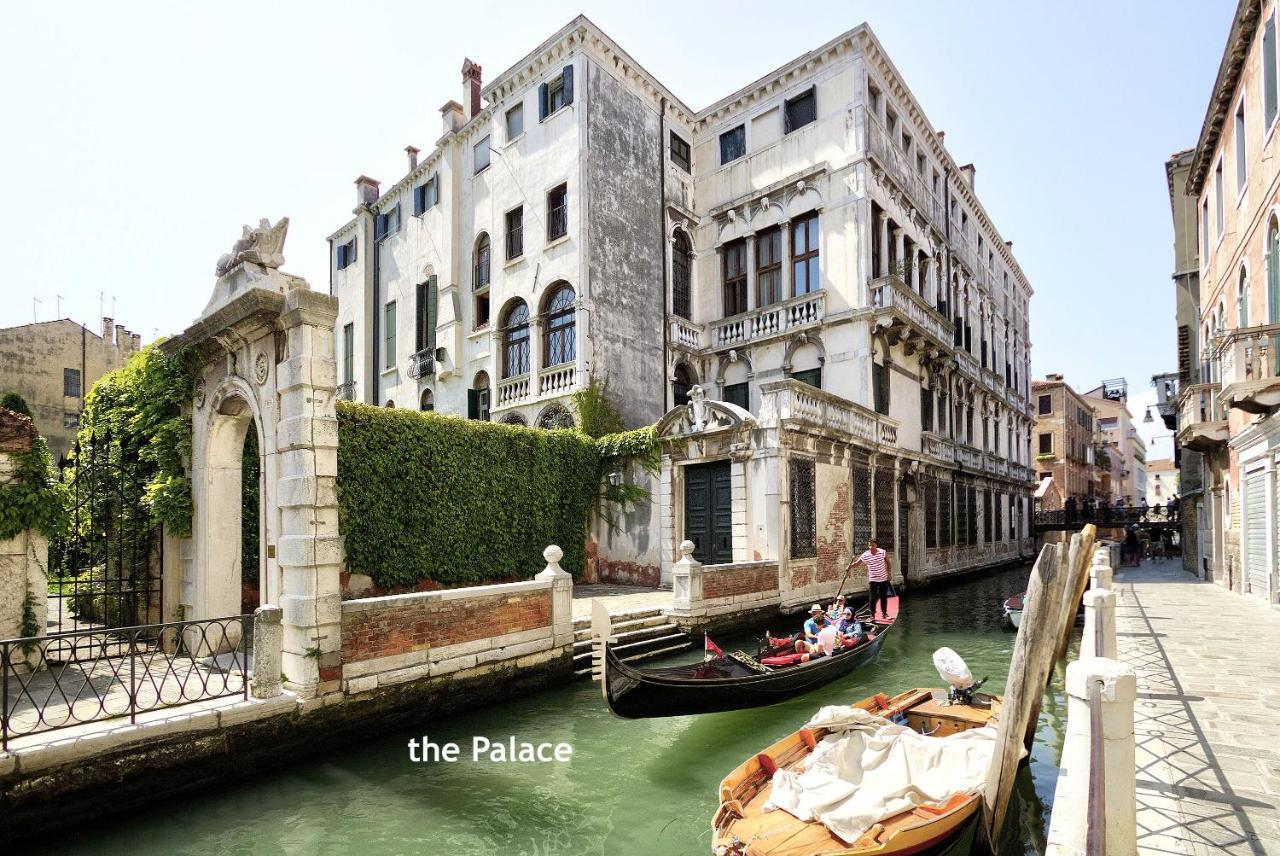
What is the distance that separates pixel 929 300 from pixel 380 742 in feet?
58.8

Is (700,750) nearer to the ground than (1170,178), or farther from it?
nearer to the ground

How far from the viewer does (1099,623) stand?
17.4 feet

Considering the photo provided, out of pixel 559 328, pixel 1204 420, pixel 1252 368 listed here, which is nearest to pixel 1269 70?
pixel 1252 368

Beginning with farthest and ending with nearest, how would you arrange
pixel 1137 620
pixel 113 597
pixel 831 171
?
pixel 831 171
pixel 1137 620
pixel 113 597

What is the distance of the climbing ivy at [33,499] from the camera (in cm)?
707

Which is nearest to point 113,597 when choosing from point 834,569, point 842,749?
point 842,749

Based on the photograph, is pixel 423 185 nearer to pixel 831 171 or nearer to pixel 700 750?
pixel 831 171

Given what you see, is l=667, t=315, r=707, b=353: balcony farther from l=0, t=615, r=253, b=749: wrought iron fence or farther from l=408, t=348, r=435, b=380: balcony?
l=0, t=615, r=253, b=749: wrought iron fence

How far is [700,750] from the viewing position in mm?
6855

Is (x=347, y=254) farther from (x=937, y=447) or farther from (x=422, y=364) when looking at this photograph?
(x=937, y=447)

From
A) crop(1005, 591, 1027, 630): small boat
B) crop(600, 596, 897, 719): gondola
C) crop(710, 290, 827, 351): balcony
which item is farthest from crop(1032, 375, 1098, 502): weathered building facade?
crop(600, 596, 897, 719): gondola

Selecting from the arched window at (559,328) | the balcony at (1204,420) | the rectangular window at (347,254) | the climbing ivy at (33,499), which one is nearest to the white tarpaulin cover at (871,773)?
the climbing ivy at (33,499)

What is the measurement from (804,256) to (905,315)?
8.96ft

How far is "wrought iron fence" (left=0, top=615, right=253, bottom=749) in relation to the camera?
5423mm
